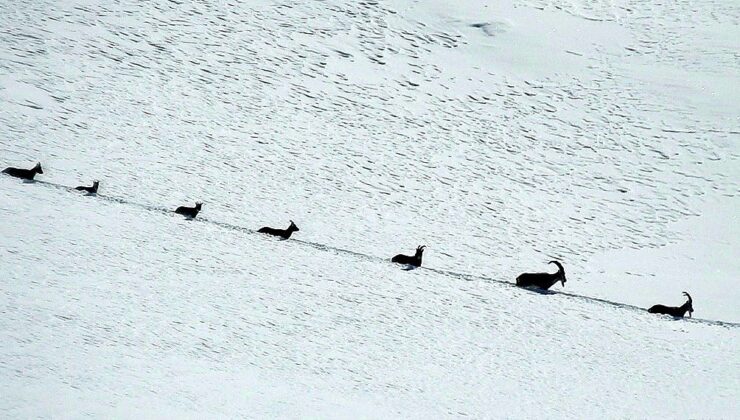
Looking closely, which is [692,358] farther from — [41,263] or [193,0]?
[193,0]

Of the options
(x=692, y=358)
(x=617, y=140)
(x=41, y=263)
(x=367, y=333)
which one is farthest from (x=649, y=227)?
(x=41, y=263)

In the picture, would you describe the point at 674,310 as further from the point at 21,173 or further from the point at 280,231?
→ the point at 21,173

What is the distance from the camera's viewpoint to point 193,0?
22.4 m

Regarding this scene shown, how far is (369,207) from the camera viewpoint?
14.2 metres

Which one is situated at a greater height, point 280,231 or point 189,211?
point 189,211

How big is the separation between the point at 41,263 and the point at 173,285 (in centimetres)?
115

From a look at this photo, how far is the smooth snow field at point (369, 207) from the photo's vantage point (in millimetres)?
7777

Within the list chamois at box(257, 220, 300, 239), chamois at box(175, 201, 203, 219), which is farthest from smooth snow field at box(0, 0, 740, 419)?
chamois at box(257, 220, 300, 239)

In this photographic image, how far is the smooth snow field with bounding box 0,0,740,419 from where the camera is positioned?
25.5 feet

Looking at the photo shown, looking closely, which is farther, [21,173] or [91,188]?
[91,188]

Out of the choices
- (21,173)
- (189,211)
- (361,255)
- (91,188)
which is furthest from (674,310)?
(21,173)

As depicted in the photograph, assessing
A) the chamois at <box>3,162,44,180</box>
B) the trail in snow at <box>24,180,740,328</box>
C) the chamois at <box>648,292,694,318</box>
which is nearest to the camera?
the chamois at <box>648,292,694,318</box>

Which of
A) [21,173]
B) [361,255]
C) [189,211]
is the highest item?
[21,173]

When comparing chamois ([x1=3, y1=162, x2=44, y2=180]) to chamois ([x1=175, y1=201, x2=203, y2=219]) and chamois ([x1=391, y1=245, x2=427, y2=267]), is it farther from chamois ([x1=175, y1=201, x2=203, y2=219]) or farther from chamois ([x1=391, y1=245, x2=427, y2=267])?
chamois ([x1=391, y1=245, x2=427, y2=267])
